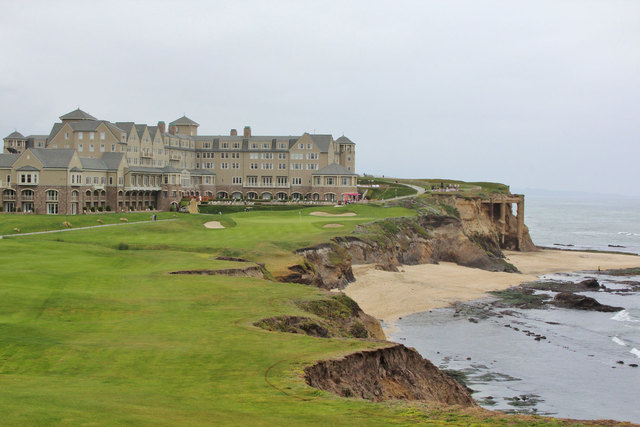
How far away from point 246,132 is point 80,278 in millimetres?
91959

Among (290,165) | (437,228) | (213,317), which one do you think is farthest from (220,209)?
(213,317)

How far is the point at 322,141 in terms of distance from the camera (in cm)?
11794

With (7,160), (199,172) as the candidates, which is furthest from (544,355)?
(199,172)

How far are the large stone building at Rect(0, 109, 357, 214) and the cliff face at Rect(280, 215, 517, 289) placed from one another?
86.4 feet

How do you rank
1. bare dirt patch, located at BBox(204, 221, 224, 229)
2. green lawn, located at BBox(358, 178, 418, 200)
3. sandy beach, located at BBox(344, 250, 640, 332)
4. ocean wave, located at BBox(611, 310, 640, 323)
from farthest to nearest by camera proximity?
green lawn, located at BBox(358, 178, 418, 200) < bare dirt patch, located at BBox(204, 221, 224, 229) < sandy beach, located at BBox(344, 250, 640, 332) < ocean wave, located at BBox(611, 310, 640, 323)

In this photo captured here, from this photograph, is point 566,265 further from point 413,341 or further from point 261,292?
point 261,292

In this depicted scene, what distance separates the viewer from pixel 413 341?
3962 cm

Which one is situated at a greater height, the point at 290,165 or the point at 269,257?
the point at 290,165

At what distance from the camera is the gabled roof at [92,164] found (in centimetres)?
8828

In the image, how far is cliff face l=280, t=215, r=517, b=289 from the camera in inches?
2089

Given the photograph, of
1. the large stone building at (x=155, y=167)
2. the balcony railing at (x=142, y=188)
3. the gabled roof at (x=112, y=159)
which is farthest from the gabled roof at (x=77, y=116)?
the balcony railing at (x=142, y=188)

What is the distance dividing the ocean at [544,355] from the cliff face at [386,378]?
5667mm

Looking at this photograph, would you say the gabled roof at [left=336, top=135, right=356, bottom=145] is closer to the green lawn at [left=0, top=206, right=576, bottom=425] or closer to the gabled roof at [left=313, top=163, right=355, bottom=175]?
the gabled roof at [left=313, top=163, right=355, bottom=175]

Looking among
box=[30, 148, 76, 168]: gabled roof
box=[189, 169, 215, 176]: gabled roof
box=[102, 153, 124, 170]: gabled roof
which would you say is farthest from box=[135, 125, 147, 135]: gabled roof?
box=[30, 148, 76, 168]: gabled roof
